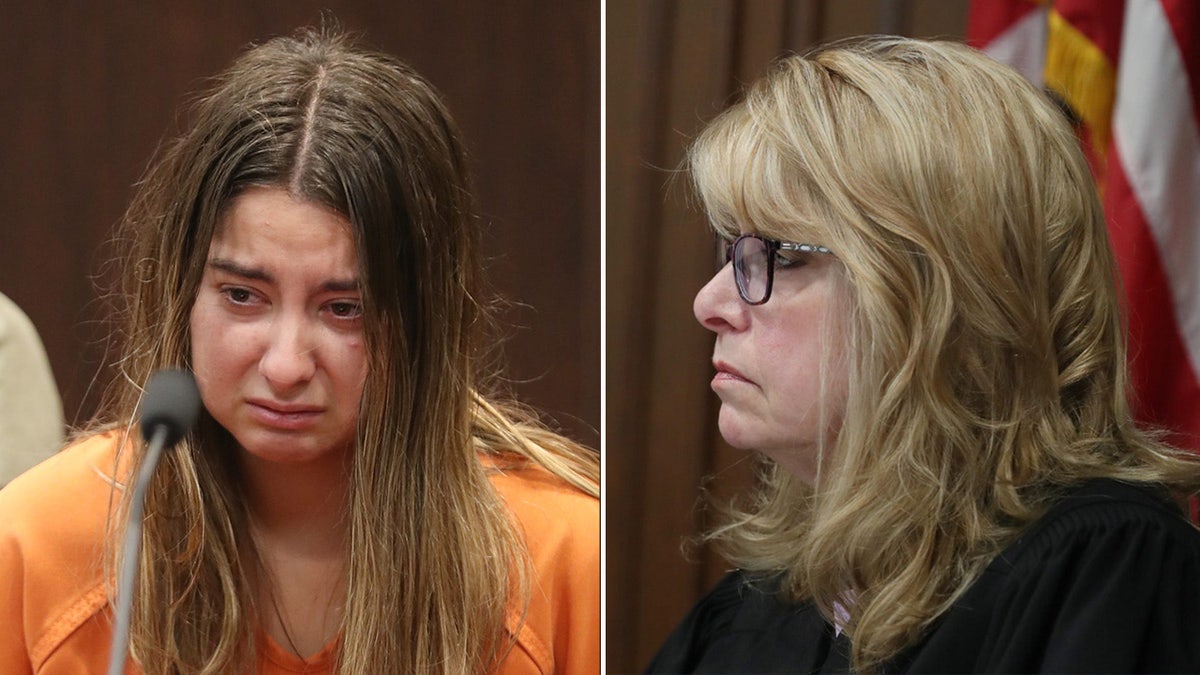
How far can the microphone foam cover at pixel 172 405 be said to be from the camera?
38.6 inches

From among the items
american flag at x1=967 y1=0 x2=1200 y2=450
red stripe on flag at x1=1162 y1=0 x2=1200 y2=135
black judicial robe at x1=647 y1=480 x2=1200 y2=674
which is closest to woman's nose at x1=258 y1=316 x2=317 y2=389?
black judicial robe at x1=647 y1=480 x2=1200 y2=674

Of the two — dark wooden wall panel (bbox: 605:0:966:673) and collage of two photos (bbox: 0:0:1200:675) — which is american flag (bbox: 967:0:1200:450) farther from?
collage of two photos (bbox: 0:0:1200:675)

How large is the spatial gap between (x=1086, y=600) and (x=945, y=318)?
26 centimetres

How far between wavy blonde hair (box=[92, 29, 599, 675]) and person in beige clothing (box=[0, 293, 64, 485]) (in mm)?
47

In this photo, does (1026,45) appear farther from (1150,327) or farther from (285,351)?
(285,351)

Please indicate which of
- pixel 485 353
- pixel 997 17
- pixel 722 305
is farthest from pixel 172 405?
pixel 997 17

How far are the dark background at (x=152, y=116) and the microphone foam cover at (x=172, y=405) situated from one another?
7 cm

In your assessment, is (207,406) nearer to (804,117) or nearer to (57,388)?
(57,388)

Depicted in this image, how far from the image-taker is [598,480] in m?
1.20

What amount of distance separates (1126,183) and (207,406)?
1.14 m

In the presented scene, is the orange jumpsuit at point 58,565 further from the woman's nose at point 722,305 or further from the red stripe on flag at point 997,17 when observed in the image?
the red stripe on flag at point 997,17

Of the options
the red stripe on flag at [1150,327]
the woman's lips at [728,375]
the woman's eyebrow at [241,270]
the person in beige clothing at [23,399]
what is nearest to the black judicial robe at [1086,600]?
the woman's lips at [728,375]

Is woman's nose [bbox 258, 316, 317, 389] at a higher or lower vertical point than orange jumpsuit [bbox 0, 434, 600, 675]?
higher

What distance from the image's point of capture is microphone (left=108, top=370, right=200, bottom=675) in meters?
0.94
